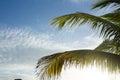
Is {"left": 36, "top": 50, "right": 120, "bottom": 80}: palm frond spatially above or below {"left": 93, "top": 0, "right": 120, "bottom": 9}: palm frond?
below

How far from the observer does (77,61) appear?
811 cm

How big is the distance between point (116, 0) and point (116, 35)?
3.75 feet

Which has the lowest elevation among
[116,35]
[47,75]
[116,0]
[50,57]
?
[47,75]

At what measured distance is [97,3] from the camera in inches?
353

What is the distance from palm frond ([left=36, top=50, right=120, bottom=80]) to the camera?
7.99m

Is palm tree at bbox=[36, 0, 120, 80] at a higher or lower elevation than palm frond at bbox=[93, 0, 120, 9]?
lower

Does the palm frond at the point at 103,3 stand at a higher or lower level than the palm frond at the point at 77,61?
higher

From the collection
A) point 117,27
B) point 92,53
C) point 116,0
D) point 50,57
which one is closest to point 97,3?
point 116,0

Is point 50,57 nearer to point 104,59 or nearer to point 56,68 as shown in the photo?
point 56,68

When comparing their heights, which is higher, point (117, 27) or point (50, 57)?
point (117, 27)

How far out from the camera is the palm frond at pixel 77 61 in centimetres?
799

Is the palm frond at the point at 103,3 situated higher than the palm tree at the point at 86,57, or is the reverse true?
the palm frond at the point at 103,3

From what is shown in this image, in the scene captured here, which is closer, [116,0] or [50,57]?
[50,57]

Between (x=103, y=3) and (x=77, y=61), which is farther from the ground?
(x=103, y=3)
